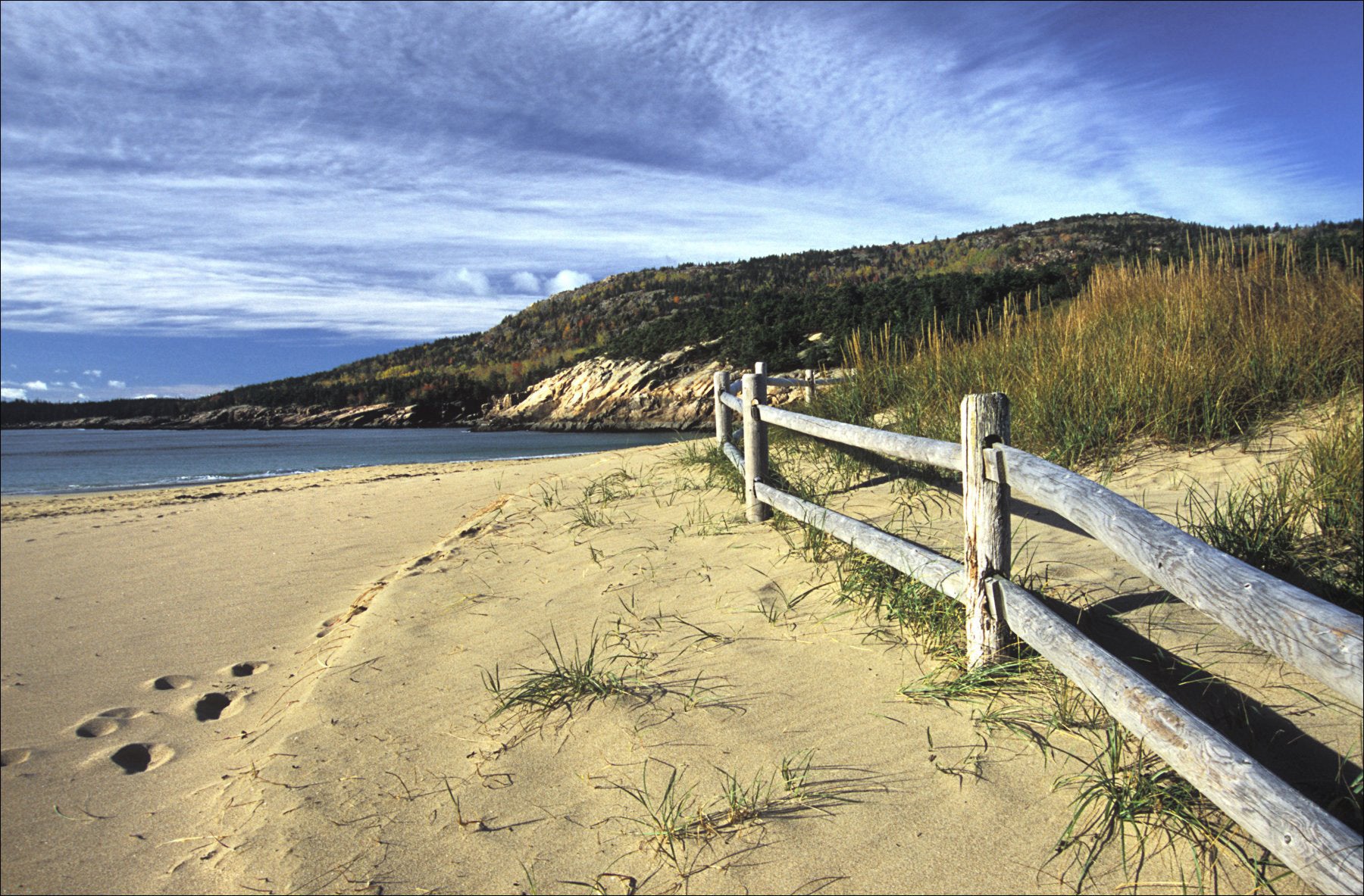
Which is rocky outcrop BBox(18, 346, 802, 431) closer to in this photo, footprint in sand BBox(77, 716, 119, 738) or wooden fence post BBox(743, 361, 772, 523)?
wooden fence post BBox(743, 361, 772, 523)

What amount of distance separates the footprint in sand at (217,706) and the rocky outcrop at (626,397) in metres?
28.2

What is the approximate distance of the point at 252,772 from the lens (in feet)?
10.2

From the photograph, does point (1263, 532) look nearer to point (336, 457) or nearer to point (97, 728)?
point (97, 728)

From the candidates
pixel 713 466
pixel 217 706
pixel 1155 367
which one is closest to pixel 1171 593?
pixel 217 706

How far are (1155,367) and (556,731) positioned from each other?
5.56 m

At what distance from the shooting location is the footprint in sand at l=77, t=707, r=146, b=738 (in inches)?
145

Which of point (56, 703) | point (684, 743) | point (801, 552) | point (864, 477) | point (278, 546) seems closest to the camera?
point (684, 743)

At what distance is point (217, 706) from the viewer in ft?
13.1

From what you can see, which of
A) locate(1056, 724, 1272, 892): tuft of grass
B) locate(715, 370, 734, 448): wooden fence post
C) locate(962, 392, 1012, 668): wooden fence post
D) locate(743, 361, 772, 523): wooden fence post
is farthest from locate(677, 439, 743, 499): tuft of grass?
locate(1056, 724, 1272, 892): tuft of grass

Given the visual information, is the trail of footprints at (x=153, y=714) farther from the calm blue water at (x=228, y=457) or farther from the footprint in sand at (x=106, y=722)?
the calm blue water at (x=228, y=457)

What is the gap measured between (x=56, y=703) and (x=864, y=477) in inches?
212

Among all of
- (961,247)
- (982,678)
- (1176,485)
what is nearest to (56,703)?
(982,678)

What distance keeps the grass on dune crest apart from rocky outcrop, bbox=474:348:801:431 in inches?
959

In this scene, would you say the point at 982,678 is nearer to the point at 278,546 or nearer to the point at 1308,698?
the point at 1308,698
